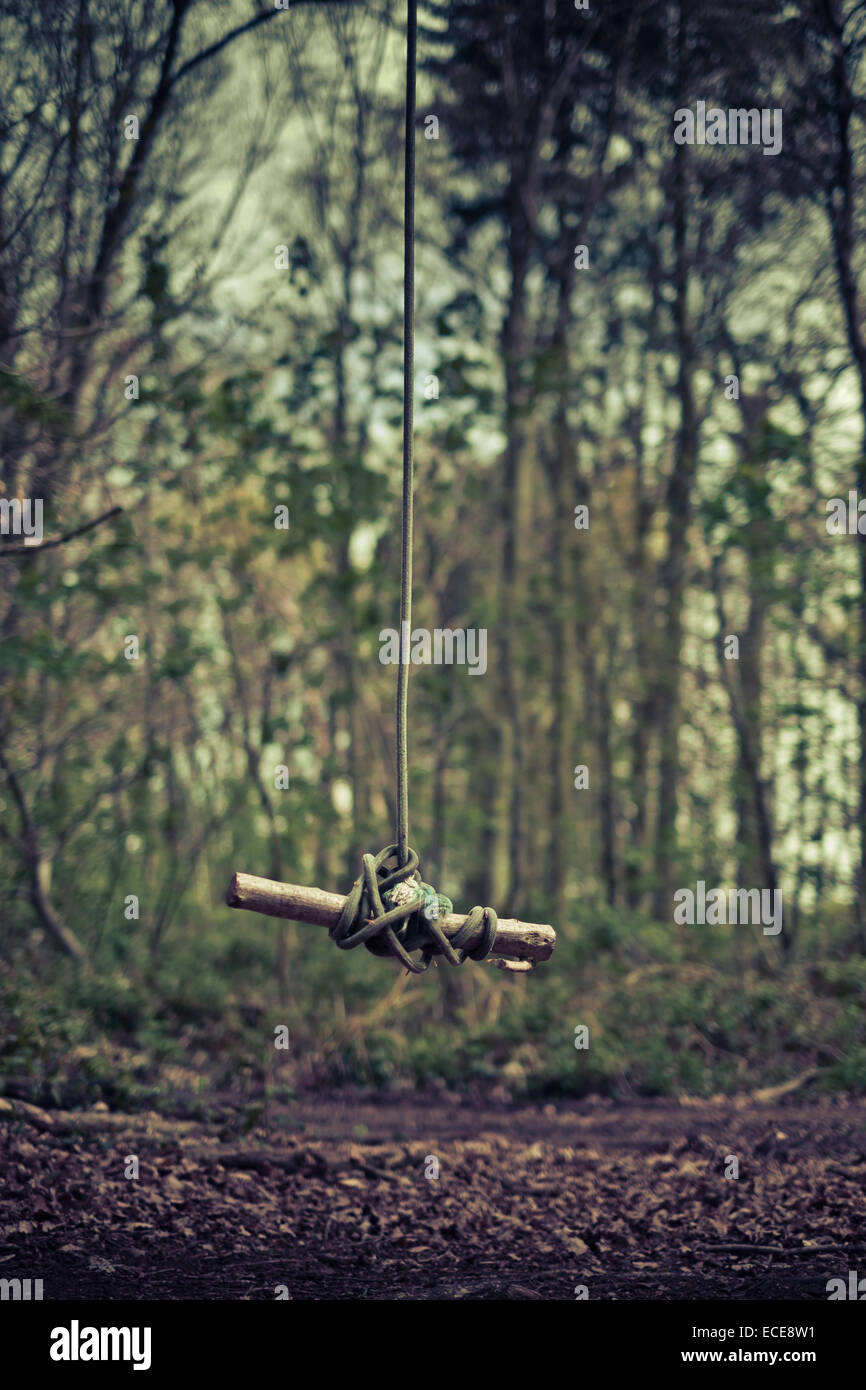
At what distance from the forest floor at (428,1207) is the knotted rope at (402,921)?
173cm

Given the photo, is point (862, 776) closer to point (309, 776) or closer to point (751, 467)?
point (751, 467)

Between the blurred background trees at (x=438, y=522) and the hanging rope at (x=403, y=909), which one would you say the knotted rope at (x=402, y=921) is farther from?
the blurred background trees at (x=438, y=522)

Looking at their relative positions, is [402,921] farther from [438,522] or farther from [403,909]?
[438,522]

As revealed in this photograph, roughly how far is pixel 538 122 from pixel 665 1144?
8.33 meters

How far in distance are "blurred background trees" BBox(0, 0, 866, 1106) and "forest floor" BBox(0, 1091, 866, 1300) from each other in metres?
1.16

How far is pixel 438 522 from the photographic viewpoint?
33.7ft

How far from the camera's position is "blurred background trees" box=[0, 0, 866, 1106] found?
667 centimetres

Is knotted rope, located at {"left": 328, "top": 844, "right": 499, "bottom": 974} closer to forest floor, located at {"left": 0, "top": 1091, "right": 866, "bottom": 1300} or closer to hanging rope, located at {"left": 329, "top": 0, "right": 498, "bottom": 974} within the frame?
Answer: hanging rope, located at {"left": 329, "top": 0, "right": 498, "bottom": 974}

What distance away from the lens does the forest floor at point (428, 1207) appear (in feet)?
12.1

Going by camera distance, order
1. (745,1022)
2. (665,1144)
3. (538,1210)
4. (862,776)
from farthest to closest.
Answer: (862,776)
(745,1022)
(665,1144)
(538,1210)

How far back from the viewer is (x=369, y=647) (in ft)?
30.8

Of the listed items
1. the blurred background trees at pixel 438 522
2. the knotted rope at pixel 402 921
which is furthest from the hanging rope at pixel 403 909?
the blurred background trees at pixel 438 522

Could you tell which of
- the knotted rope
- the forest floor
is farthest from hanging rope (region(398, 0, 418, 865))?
the forest floor
